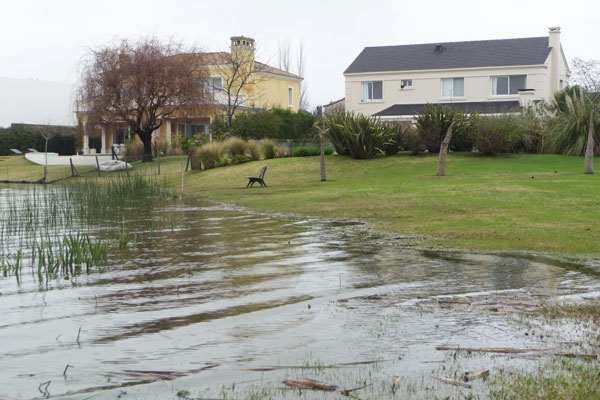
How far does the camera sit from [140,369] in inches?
221

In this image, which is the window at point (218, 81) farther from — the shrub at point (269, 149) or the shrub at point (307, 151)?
the shrub at point (307, 151)

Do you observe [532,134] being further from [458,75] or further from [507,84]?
[458,75]

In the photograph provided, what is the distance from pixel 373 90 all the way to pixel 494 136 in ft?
71.8

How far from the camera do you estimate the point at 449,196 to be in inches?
763

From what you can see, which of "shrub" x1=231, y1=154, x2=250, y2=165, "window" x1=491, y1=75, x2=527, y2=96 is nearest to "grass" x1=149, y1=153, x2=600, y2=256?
"shrub" x1=231, y1=154, x2=250, y2=165

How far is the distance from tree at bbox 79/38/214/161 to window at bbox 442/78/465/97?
1756 cm

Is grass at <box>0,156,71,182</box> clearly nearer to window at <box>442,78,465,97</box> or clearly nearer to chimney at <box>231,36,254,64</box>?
chimney at <box>231,36,254,64</box>

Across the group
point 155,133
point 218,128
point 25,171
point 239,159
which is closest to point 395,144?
point 239,159

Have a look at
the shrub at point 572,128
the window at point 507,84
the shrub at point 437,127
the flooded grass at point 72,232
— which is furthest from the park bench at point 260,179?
the window at point 507,84

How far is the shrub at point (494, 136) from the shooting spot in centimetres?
3394

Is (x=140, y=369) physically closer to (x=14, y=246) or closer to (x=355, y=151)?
(x=14, y=246)

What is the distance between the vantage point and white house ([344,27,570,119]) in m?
49.9

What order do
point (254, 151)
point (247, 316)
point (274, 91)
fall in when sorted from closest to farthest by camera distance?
point (247, 316)
point (254, 151)
point (274, 91)

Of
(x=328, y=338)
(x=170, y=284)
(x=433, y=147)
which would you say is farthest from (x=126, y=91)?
→ (x=328, y=338)
